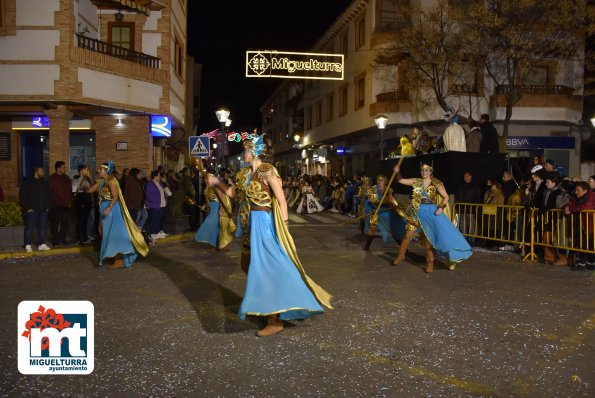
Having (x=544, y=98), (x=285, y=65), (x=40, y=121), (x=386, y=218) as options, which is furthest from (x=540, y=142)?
(x=40, y=121)

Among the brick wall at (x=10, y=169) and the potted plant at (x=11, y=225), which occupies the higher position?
the brick wall at (x=10, y=169)

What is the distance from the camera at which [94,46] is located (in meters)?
18.8

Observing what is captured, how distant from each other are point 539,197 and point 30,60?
1497 centimetres

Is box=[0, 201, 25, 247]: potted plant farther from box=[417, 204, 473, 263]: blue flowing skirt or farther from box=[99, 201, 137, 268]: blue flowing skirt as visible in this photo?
box=[417, 204, 473, 263]: blue flowing skirt

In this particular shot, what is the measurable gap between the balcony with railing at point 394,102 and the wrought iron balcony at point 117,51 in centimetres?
1240

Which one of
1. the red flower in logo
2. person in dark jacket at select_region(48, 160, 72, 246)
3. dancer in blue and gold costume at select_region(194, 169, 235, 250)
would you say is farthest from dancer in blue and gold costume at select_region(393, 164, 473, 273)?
person in dark jacket at select_region(48, 160, 72, 246)

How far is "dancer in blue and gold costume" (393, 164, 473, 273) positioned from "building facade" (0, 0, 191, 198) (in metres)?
12.1

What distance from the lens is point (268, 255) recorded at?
5.69 m

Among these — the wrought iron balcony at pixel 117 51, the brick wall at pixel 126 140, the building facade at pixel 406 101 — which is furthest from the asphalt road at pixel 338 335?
the building facade at pixel 406 101

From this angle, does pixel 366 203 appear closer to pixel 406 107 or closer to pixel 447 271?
pixel 447 271

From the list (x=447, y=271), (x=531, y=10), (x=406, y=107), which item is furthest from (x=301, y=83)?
(x=447, y=271)

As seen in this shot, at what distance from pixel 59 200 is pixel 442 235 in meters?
8.50

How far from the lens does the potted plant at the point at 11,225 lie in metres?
11.8

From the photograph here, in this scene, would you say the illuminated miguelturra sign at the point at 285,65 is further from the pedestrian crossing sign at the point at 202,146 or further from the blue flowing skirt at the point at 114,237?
the blue flowing skirt at the point at 114,237
